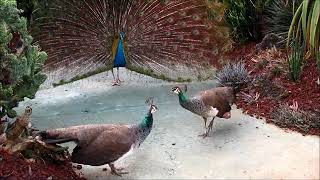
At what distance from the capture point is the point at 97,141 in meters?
5.34

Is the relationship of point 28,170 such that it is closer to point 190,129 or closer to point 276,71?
point 190,129

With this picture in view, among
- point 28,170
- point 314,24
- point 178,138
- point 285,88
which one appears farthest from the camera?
point 285,88

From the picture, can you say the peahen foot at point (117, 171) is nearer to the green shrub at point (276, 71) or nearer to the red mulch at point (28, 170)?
the red mulch at point (28, 170)

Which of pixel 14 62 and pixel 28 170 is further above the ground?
pixel 14 62

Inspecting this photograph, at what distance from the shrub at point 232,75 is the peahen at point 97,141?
261cm

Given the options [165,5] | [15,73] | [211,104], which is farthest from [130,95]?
[15,73]

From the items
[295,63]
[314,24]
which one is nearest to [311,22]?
[314,24]

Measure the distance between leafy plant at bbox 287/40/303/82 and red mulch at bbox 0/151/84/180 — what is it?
3.36 m

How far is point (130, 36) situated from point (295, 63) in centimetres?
216

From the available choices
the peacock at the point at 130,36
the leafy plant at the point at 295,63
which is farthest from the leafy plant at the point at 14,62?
the leafy plant at the point at 295,63

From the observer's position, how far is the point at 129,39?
811cm

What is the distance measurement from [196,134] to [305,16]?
1.68 m

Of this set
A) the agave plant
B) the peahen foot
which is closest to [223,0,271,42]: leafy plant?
the agave plant

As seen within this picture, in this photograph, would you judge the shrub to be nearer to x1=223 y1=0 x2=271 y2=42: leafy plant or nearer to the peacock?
the peacock
